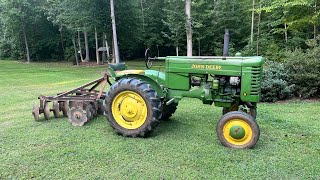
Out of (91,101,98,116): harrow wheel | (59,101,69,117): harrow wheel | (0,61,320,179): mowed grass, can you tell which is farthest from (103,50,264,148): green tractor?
(59,101,69,117): harrow wheel

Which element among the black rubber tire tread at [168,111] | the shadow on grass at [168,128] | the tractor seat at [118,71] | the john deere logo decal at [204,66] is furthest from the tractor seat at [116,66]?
the john deere logo decal at [204,66]

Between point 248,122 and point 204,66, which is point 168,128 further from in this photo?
point 248,122

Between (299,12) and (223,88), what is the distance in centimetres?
988

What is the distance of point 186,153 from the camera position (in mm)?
3900

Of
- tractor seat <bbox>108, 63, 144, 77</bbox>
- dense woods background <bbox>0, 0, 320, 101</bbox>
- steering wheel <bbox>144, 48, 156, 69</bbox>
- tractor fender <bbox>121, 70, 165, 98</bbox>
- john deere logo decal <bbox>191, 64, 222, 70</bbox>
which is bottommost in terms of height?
tractor fender <bbox>121, 70, 165, 98</bbox>

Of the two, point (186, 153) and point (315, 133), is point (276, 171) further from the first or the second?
point (315, 133)

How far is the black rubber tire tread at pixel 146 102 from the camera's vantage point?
14.5 ft

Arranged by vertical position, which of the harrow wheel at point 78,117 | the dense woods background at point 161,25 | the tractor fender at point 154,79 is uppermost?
the dense woods background at point 161,25

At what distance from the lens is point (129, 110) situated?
181 inches

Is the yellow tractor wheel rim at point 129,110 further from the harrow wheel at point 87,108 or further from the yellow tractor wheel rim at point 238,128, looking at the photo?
the yellow tractor wheel rim at point 238,128

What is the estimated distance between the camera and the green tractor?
4.16 metres

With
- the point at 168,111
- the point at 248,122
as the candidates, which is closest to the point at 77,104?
the point at 168,111

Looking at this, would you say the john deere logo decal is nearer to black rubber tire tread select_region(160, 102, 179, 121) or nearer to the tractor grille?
the tractor grille

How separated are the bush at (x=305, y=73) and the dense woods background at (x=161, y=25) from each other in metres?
1.39
